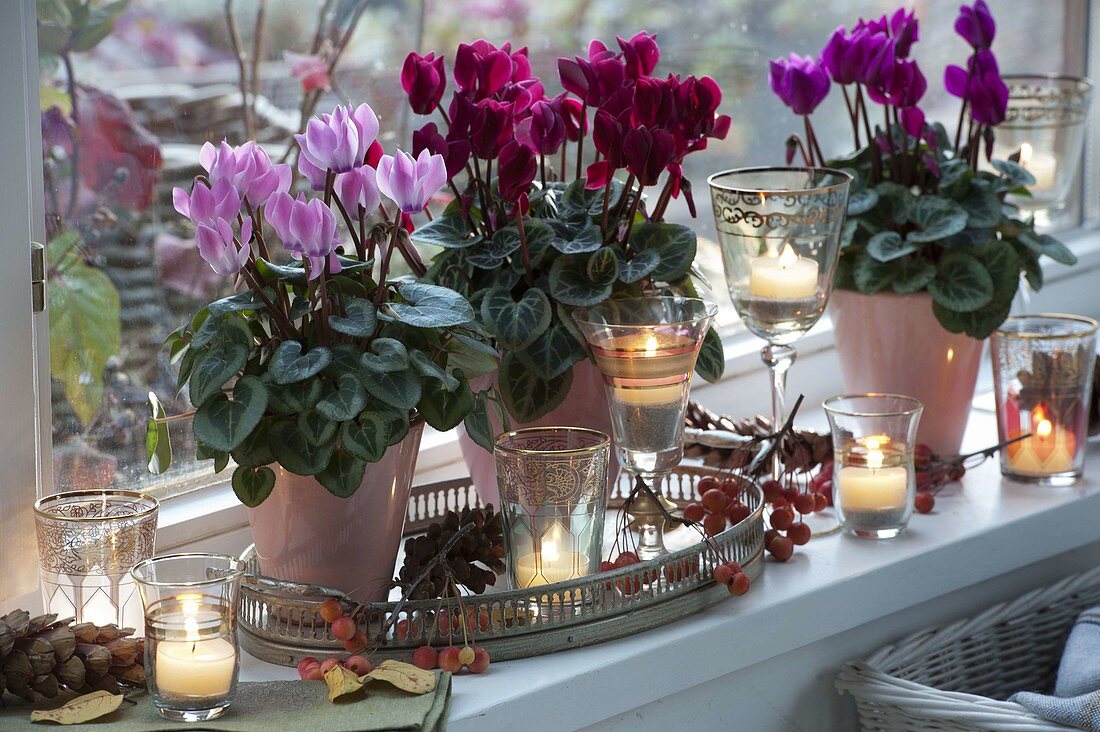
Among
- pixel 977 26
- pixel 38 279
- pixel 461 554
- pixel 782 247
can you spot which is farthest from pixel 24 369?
pixel 977 26

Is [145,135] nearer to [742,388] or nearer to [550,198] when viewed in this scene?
[550,198]

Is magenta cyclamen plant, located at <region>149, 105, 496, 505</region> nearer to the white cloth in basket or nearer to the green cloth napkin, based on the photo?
the green cloth napkin

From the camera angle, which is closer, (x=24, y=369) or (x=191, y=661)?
(x=191, y=661)

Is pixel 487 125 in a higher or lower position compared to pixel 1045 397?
higher

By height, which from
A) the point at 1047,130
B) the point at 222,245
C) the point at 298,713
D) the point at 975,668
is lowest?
the point at 975,668

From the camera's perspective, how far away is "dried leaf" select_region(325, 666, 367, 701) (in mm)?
930

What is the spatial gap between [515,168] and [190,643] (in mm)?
433

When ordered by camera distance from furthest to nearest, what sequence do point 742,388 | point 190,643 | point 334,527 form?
1. point 742,388
2. point 334,527
3. point 190,643

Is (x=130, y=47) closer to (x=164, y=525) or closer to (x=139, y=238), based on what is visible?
(x=139, y=238)

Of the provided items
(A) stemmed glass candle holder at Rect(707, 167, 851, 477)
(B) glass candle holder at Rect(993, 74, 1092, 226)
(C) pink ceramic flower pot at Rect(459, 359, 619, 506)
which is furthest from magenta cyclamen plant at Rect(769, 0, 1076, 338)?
(C) pink ceramic flower pot at Rect(459, 359, 619, 506)

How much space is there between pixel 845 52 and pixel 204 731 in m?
0.95

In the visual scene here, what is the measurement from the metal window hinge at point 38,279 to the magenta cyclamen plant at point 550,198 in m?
0.30

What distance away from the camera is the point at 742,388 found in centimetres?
174

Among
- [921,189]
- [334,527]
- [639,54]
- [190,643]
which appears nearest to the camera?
[190,643]
